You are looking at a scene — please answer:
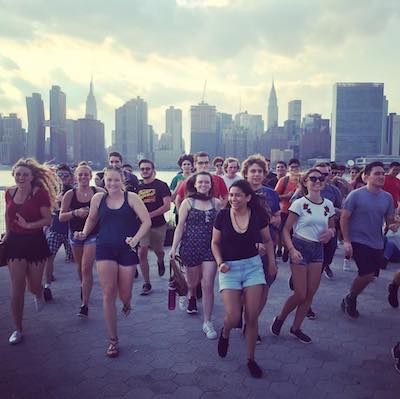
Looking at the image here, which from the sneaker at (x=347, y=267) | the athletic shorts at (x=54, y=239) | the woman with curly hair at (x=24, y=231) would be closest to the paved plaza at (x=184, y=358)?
the woman with curly hair at (x=24, y=231)

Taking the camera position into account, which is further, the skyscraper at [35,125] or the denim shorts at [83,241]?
the skyscraper at [35,125]

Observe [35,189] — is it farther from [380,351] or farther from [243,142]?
[243,142]

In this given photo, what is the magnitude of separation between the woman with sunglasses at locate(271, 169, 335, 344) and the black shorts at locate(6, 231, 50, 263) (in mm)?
2788

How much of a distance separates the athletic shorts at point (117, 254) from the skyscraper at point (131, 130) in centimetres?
13946

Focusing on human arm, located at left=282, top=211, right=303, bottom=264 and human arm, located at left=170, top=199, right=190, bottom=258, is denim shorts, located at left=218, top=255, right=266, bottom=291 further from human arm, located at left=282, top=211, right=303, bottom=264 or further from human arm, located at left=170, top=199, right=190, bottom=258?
human arm, located at left=170, top=199, right=190, bottom=258

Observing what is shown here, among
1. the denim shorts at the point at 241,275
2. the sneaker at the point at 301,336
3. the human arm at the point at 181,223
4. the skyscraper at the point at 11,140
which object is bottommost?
the sneaker at the point at 301,336

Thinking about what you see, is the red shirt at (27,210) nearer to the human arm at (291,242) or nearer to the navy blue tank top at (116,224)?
the navy blue tank top at (116,224)

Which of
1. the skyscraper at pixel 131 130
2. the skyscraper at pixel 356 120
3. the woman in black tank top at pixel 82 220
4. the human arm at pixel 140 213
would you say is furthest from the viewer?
the skyscraper at pixel 131 130

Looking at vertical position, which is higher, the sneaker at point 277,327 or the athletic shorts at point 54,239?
the athletic shorts at point 54,239

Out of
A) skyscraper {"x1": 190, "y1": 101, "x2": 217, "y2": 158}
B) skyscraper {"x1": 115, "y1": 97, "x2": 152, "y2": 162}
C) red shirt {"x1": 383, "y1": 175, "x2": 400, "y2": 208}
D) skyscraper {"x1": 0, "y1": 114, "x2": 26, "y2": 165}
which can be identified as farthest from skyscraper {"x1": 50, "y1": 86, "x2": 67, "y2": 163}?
red shirt {"x1": 383, "y1": 175, "x2": 400, "y2": 208}

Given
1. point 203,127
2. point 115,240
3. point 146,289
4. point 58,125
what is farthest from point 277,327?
point 203,127

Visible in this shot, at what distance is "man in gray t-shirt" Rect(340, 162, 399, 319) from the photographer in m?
4.79

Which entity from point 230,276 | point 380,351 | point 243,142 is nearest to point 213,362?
point 230,276

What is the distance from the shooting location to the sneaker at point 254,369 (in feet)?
11.7
